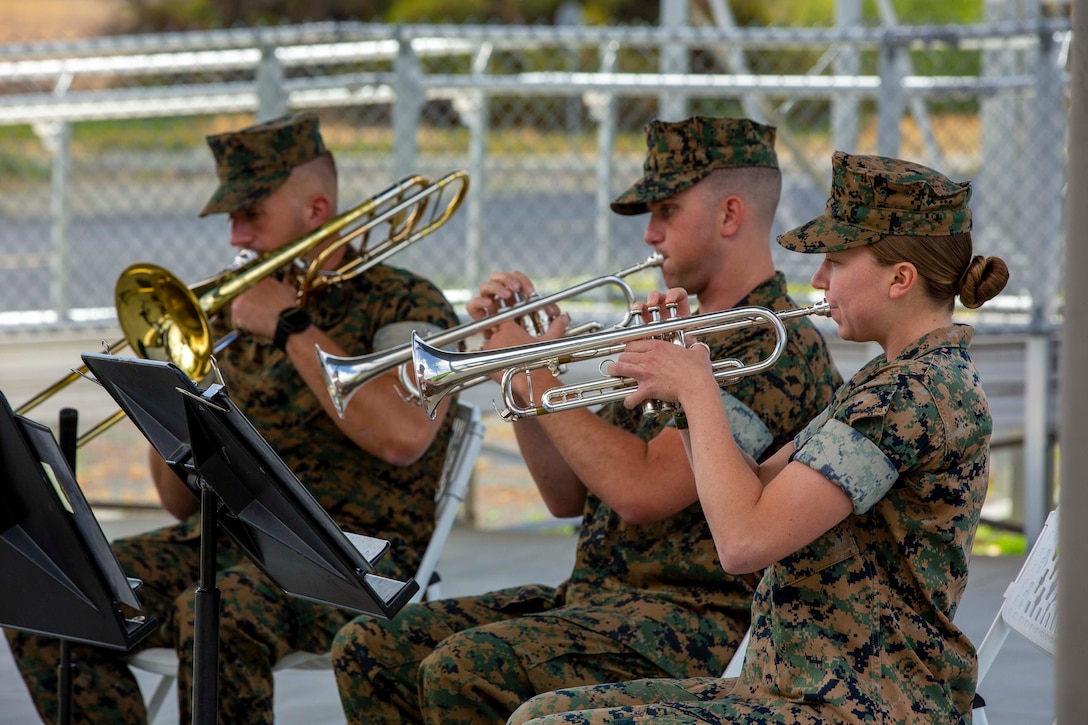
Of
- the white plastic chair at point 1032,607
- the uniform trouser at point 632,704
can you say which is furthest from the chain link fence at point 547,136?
the uniform trouser at point 632,704

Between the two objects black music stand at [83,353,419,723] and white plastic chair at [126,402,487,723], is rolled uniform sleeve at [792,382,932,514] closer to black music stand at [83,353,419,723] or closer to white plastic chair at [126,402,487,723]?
black music stand at [83,353,419,723]

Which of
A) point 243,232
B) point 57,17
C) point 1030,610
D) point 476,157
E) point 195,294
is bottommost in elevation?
point 1030,610

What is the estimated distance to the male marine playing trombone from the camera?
2.50 metres

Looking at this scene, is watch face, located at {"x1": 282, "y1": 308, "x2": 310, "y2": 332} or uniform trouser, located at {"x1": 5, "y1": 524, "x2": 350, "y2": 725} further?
watch face, located at {"x1": 282, "y1": 308, "x2": 310, "y2": 332}

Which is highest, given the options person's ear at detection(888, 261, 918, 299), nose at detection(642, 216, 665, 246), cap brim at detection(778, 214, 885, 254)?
cap brim at detection(778, 214, 885, 254)

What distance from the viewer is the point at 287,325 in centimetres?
317

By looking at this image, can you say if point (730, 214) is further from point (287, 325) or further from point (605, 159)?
point (605, 159)

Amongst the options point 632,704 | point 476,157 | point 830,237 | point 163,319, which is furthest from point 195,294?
point 476,157

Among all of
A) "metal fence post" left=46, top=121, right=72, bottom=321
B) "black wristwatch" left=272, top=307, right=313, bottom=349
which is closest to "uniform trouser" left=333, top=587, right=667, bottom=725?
"black wristwatch" left=272, top=307, right=313, bottom=349

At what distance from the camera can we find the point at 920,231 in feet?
6.82

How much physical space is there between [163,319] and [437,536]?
0.83 m

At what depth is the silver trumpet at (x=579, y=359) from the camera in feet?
7.72

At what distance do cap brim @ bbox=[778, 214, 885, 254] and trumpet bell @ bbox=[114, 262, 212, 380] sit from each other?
156cm

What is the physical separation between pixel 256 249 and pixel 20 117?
2.80m
